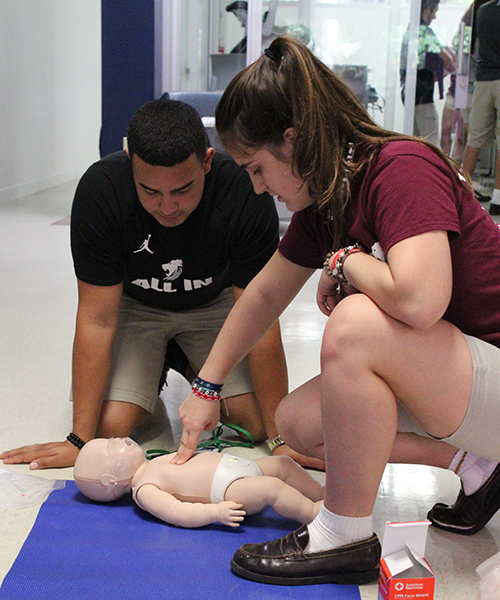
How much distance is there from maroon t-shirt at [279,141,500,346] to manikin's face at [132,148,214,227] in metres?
0.37

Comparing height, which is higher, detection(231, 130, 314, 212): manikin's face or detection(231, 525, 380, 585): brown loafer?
detection(231, 130, 314, 212): manikin's face

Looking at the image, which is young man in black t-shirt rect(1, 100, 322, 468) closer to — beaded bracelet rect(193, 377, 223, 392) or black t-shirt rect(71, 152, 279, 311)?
black t-shirt rect(71, 152, 279, 311)

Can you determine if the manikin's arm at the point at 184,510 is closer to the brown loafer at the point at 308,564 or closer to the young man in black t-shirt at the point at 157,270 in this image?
the brown loafer at the point at 308,564

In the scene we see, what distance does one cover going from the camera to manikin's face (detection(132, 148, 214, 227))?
1538 millimetres

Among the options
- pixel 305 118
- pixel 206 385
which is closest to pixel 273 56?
pixel 305 118

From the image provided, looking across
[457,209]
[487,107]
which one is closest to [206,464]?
[457,209]

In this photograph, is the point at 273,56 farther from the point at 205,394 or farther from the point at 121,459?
the point at 121,459

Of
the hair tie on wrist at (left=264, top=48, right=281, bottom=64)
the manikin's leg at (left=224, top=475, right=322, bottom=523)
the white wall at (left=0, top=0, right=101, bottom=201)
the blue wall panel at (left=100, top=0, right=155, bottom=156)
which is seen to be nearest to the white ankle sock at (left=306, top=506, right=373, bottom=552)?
the manikin's leg at (left=224, top=475, right=322, bottom=523)

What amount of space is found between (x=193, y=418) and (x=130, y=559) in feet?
0.96

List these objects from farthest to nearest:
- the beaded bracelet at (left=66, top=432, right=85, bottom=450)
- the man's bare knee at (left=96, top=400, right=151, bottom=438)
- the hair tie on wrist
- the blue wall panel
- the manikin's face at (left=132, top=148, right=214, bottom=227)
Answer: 1. the blue wall panel
2. the man's bare knee at (left=96, top=400, right=151, bottom=438)
3. the beaded bracelet at (left=66, top=432, right=85, bottom=450)
4. the manikin's face at (left=132, top=148, right=214, bottom=227)
5. the hair tie on wrist

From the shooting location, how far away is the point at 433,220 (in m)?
1.03

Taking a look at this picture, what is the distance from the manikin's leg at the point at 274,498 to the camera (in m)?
1.38

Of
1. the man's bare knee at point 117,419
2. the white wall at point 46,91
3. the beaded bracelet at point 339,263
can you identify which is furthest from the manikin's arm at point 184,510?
the white wall at point 46,91

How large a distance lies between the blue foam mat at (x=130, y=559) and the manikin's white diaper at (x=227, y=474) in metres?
0.07
